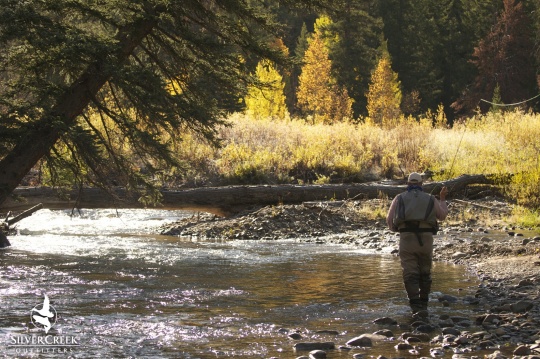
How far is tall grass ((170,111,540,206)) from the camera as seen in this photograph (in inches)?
920

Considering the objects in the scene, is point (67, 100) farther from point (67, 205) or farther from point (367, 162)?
point (367, 162)

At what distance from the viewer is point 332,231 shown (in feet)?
59.3

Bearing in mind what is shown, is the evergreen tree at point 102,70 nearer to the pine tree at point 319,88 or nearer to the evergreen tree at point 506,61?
the pine tree at point 319,88

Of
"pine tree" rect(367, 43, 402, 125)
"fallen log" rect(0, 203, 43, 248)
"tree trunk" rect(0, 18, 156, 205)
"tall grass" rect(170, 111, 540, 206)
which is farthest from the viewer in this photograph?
"pine tree" rect(367, 43, 402, 125)

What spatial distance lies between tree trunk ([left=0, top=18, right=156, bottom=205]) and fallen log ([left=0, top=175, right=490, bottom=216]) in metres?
4.85

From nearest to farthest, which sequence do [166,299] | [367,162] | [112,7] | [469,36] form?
[166,299] → [112,7] → [367,162] → [469,36]

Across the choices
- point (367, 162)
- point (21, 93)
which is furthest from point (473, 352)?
point (367, 162)

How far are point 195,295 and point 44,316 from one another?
7.69 ft

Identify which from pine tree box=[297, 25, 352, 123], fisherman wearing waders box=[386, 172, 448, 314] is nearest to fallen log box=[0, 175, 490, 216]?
fisherman wearing waders box=[386, 172, 448, 314]

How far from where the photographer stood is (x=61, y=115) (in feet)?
35.8

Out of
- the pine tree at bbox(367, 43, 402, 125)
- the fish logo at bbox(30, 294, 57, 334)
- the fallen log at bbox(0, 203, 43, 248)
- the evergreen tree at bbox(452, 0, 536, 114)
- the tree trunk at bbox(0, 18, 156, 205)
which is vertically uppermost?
the evergreen tree at bbox(452, 0, 536, 114)

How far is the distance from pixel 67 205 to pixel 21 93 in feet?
18.5

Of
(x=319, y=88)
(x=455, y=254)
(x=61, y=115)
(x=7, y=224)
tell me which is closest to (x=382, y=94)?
(x=319, y=88)

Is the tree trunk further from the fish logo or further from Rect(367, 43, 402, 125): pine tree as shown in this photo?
Rect(367, 43, 402, 125): pine tree
